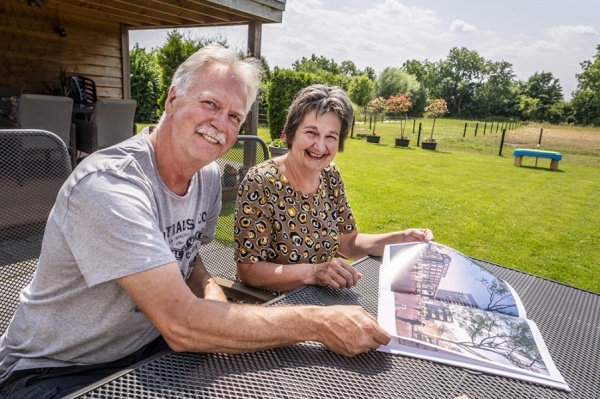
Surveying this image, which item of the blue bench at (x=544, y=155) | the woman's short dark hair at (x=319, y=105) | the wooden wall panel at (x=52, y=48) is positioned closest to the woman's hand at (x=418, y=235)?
the woman's short dark hair at (x=319, y=105)

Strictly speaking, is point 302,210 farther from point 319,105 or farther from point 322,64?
point 322,64

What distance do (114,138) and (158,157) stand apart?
5200mm

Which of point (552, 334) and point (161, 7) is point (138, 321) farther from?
point (161, 7)

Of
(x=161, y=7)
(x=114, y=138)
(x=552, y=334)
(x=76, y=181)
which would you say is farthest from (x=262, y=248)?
(x=161, y=7)

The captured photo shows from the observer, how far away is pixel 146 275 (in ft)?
2.88

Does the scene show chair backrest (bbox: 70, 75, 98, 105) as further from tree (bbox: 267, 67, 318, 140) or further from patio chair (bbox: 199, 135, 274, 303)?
patio chair (bbox: 199, 135, 274, 303)

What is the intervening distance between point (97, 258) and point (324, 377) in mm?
571

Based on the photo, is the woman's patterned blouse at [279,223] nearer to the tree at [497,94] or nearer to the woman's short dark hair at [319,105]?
the woman's short dark hair at [319,105]

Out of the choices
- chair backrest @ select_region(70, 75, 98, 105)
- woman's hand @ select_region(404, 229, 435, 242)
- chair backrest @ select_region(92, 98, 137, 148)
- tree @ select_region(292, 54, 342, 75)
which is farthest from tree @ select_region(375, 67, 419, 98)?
woman's hand @ select_region(404, 229, 435, 242)

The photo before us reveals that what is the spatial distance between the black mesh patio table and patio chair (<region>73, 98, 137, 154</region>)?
5.52 meters

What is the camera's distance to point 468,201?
24.9 feet

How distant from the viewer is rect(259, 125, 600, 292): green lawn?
15.9 feet

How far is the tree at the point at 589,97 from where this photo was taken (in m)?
39.2

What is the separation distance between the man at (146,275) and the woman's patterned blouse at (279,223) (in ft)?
0.78
